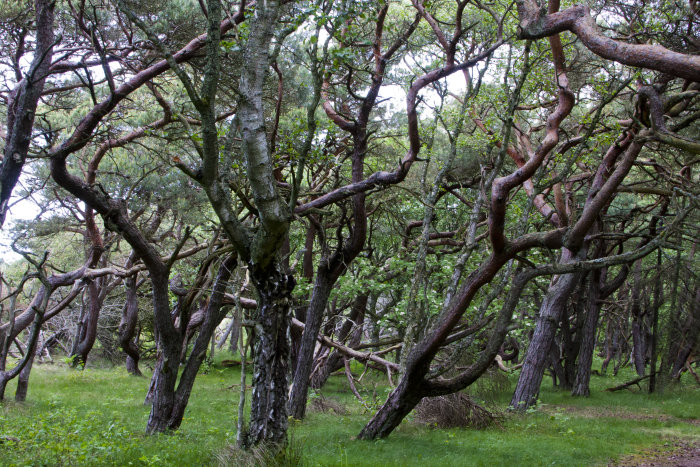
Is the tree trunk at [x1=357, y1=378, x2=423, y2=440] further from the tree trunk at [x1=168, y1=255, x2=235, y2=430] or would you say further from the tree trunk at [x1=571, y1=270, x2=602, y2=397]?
the tree trunk at [x1=571, y1=270, x2=602, y2=397]

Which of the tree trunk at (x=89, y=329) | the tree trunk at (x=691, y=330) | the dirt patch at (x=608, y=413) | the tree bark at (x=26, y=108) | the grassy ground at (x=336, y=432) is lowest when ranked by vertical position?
the grassy ground at (x=336, y=432)

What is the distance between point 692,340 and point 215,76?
14.3 metres

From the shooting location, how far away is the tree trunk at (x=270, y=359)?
5.82 m

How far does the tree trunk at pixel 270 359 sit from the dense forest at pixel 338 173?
0.9 inches

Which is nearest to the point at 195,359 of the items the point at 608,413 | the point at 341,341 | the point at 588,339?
the point at 341,341

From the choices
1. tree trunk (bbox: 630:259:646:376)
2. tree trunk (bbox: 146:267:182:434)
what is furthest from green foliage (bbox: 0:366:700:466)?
tree trunk (bbox: 630:259:646:376)

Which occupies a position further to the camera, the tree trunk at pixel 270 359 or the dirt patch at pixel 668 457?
the dirt patch at pixel 668 457

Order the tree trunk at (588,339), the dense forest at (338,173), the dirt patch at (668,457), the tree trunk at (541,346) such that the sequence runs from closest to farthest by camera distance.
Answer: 1. the dense forest at (338,173)
2. the dirt patch at (668,457)
3. the tree trunk at (541,346)
4. the tree trunk at (588,339)

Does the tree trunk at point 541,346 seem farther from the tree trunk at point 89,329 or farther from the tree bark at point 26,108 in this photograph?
the tree trunk at point 89,329

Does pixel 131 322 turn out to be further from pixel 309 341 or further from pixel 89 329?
pixel 309 341

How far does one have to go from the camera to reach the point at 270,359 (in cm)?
596

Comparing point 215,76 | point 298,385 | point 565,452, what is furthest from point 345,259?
point 215,76

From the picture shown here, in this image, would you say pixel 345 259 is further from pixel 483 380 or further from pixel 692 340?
pixel 692 340

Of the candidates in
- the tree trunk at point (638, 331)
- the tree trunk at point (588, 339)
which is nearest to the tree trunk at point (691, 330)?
the tree trunk at point (588, 339)
